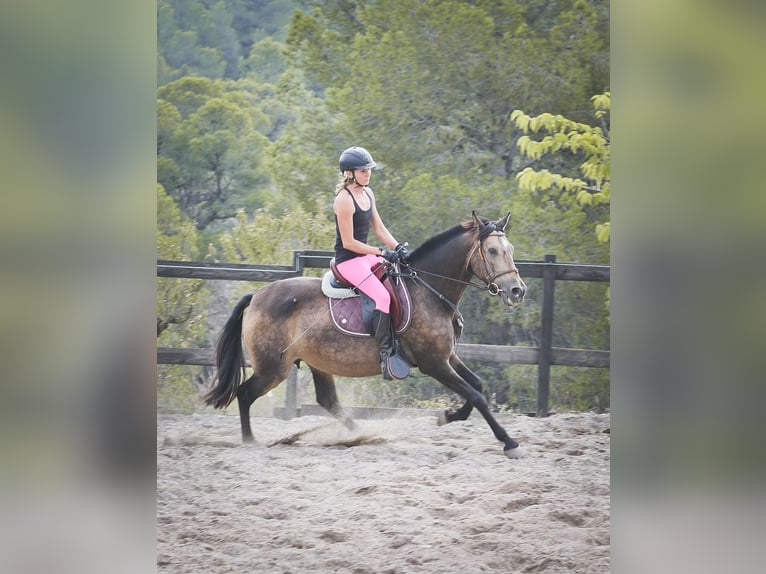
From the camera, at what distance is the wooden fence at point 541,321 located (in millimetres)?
5227

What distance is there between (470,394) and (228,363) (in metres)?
1.32

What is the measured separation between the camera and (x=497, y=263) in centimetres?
413

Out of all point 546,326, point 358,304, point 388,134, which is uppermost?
point 388,134

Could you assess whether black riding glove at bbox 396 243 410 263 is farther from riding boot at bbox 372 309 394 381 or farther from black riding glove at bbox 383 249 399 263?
riding boot at bbox 372 309 394 381

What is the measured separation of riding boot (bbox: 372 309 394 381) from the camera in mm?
4227

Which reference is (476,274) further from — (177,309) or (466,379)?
(177,309)

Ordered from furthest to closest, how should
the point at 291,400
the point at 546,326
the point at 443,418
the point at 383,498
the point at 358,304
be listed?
the point at 291,400 < the point at 546,326 < the point at 443,418 < the point at 358,304 < the point at 383,498

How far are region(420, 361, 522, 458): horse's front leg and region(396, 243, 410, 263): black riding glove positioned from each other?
1.88 ft

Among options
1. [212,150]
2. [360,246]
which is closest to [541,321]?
[360,246]

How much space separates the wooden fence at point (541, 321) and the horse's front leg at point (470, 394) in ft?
3.13

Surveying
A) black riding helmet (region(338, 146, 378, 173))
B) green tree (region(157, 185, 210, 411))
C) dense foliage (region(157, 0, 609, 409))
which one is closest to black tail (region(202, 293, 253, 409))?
black riding helmet (region(338, 146, 378, 173))
